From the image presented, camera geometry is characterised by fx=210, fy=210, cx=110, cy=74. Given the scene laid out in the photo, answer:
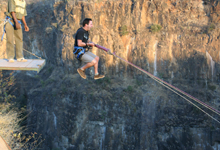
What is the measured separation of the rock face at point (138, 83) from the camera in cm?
2003

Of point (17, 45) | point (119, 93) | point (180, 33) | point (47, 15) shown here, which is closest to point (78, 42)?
point (17, 45)

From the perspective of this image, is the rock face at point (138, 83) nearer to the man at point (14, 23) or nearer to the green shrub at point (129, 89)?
the green shrub at point (129, 89)

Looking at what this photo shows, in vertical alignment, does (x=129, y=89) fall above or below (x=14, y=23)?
below

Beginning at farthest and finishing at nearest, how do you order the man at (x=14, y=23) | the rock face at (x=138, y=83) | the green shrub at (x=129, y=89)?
the green shrub at (x=129, y=89) → the rock face at (x=138, y=83) → the man at (x=14, y=23)

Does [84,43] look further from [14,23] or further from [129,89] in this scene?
[129,89]

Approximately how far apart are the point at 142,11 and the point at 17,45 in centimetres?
1511

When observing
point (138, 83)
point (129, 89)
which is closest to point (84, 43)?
point (129, 89)

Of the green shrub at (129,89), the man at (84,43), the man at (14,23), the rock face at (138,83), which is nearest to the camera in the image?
the man at (84,43)

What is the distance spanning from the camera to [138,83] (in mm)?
21516

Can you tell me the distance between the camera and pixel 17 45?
34.4ft

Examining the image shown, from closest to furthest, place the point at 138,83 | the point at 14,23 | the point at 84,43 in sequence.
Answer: the point at 84,43 → the point at 14,23 → the point at 138,83

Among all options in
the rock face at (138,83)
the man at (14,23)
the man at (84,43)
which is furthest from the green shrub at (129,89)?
the man at (84,43)

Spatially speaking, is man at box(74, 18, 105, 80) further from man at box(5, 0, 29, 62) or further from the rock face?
the rock face

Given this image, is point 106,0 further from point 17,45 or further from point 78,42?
point 78,42
